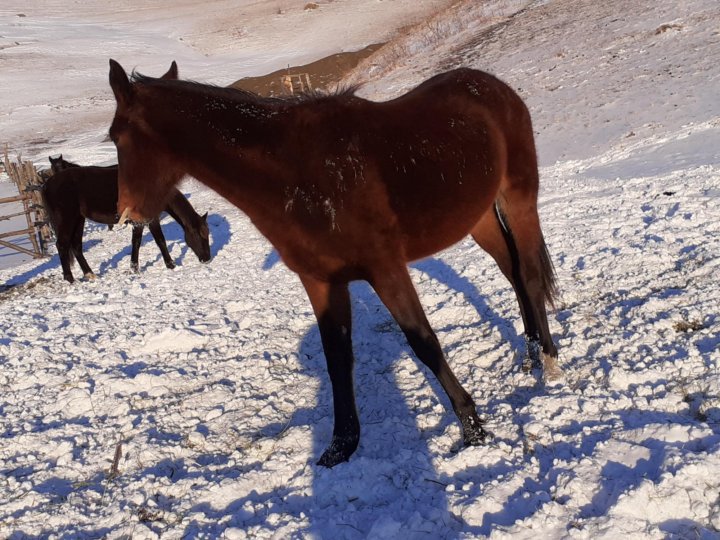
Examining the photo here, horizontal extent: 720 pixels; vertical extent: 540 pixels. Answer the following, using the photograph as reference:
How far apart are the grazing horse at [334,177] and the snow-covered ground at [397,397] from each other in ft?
1.25

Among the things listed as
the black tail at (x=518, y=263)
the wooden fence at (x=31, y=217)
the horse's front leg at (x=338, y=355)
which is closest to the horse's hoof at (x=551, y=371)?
the black tail at (x=518, y=263)

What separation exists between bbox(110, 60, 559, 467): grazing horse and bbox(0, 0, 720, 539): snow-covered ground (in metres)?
0.38

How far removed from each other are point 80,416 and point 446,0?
1715 inches

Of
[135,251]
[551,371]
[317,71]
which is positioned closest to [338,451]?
[551,371]

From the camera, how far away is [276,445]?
3510 mm

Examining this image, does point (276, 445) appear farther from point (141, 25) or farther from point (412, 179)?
point (141, 25)

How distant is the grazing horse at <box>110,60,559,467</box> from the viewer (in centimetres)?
303

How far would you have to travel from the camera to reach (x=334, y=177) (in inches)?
118

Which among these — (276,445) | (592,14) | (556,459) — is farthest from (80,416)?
(592,14)

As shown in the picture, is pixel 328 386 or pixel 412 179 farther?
pixel 328 386

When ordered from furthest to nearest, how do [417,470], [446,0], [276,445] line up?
[446,0], [276,445], [417,470]

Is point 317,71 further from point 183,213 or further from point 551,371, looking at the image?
point 551,371

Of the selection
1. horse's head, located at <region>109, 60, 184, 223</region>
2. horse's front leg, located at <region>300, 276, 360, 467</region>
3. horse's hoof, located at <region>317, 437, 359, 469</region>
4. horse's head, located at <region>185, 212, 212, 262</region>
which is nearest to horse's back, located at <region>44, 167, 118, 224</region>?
horse's head, located at <region>185, 212, 212, 262</region>

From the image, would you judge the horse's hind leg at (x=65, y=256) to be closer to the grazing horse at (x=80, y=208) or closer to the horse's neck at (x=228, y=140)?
the grazing horse at (x=80, y=208)
